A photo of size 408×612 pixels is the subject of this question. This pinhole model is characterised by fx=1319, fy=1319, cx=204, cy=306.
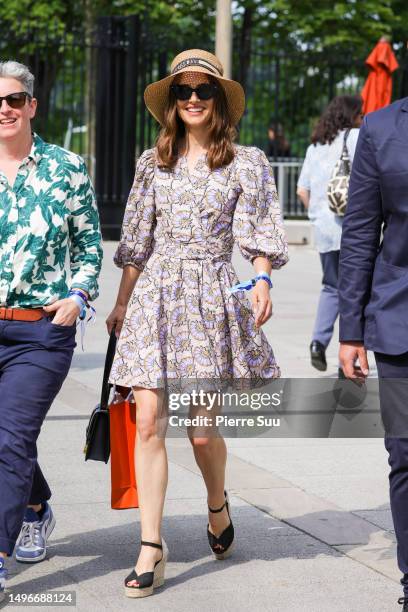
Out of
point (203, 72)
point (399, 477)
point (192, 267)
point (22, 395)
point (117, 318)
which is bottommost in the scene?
point (399, 477)

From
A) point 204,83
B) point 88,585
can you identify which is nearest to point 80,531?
point 88,585

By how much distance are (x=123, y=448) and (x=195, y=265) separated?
0.70 m

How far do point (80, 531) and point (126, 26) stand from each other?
14068mm

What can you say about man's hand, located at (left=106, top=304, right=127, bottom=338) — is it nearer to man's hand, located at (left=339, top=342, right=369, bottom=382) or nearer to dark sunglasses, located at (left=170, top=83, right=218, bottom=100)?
dark sunglasses, located at (left=170, top=83, right=218, bottom=100)

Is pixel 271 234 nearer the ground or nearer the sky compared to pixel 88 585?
nearer the sky

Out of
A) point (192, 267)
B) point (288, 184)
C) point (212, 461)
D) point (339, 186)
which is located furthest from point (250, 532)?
point (288, 184)

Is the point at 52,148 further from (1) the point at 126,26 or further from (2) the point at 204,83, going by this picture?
(1) the point at 126,26

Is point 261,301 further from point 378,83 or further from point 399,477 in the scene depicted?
point 378,83

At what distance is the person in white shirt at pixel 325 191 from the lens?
8562 millimetres

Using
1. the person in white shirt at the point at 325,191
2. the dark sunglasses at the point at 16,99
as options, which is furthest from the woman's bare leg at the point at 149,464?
the person in white shirt at the point at 325,191

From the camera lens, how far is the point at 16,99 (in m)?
4.39

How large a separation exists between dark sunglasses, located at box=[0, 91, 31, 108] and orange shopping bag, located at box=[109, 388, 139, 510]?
1059mm

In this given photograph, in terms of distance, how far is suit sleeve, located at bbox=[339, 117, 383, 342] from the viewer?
386cm

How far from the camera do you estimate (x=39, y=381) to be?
4.29m
